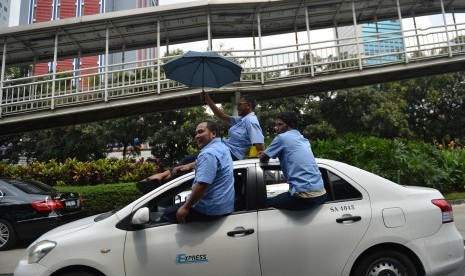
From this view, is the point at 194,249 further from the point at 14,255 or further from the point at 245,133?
the point at 14,255

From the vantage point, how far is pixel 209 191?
348cm

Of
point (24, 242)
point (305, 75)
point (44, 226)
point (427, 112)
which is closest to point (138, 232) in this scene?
point (44, 226)

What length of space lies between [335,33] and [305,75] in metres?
3.27

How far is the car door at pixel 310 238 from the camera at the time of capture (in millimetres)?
3428

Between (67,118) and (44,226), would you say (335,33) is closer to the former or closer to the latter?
(67,118)

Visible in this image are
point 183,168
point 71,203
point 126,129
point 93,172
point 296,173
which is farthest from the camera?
point 126,129

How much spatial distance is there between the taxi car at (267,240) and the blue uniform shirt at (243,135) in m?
0.82

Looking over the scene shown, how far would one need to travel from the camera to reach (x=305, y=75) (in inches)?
500

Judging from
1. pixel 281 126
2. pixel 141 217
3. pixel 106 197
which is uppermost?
pixel 281 126

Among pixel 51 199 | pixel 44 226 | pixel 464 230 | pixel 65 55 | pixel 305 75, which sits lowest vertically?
pixel 464 230

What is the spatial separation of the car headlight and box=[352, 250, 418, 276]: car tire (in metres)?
2.77

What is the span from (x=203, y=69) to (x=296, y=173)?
2657 millimetres

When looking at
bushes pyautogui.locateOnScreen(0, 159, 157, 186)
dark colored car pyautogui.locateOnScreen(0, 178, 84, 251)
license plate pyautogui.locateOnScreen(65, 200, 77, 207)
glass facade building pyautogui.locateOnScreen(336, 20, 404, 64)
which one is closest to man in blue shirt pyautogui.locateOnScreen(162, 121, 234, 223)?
dark colored car pyautogui.locateOnScreen(0, 178, 84, 251)

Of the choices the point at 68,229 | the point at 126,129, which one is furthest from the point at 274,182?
the point at 126,129
